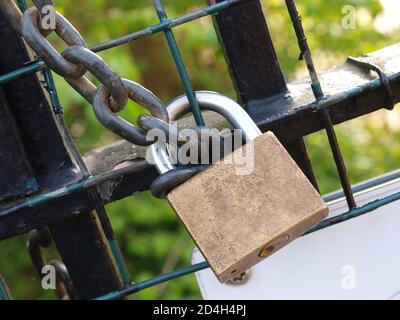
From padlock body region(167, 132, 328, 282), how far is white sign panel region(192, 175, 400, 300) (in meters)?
0.21

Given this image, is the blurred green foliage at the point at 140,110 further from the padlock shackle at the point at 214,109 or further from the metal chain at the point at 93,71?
the metal chain at the point at 93,71

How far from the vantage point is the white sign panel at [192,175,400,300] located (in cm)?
101

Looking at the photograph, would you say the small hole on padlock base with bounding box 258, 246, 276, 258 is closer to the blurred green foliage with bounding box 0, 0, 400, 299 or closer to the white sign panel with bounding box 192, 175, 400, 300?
the white sign panel with bounding box 192, 175, 400, 300

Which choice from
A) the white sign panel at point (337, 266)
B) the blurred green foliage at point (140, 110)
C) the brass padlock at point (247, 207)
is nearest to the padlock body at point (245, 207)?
the brass padlock at point (247, 207)

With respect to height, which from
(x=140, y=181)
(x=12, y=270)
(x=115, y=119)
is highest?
(x=115, y=119)

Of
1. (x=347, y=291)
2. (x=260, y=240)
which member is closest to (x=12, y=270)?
(x=347, y=291)

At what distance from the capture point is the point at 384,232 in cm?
101

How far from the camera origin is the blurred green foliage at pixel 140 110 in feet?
7.36

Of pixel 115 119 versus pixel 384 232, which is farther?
pixel 384 232

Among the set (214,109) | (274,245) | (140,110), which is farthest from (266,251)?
(140,110)

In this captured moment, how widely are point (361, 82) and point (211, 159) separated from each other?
10.3 inches

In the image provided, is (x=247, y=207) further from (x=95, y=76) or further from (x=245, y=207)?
(x=95, y=76)

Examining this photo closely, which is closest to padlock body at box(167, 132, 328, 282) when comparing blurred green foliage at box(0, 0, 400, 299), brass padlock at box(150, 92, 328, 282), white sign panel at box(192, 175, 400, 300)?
brass padlock at box(150, 92, 328, 282)
